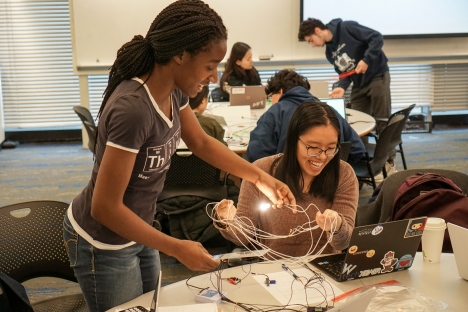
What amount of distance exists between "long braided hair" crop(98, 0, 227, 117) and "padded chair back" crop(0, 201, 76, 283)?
2.95 ft

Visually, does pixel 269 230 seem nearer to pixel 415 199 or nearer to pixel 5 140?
pixel 415 199

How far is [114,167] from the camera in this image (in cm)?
145

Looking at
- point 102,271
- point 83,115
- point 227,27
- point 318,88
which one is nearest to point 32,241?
point 102,271

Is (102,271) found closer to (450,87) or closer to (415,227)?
(415,227)

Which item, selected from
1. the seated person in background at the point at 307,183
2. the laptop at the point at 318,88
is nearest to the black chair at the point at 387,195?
the seated person in background at the point at 307,183

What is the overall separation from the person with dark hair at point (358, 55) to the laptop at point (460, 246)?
173 inches

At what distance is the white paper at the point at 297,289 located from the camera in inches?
68.7

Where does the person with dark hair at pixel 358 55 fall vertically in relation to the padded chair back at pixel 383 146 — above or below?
above

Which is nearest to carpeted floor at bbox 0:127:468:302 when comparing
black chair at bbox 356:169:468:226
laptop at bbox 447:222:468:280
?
black chair at bbox 356:169:468:226

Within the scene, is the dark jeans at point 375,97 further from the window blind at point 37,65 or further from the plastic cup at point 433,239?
the plastic cup at point 433,239

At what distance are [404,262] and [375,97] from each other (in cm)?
455

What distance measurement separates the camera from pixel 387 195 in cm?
262

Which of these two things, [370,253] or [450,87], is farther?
[450,87]

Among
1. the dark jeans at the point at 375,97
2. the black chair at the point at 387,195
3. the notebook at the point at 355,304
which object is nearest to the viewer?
the notebook at the point at 355,304
